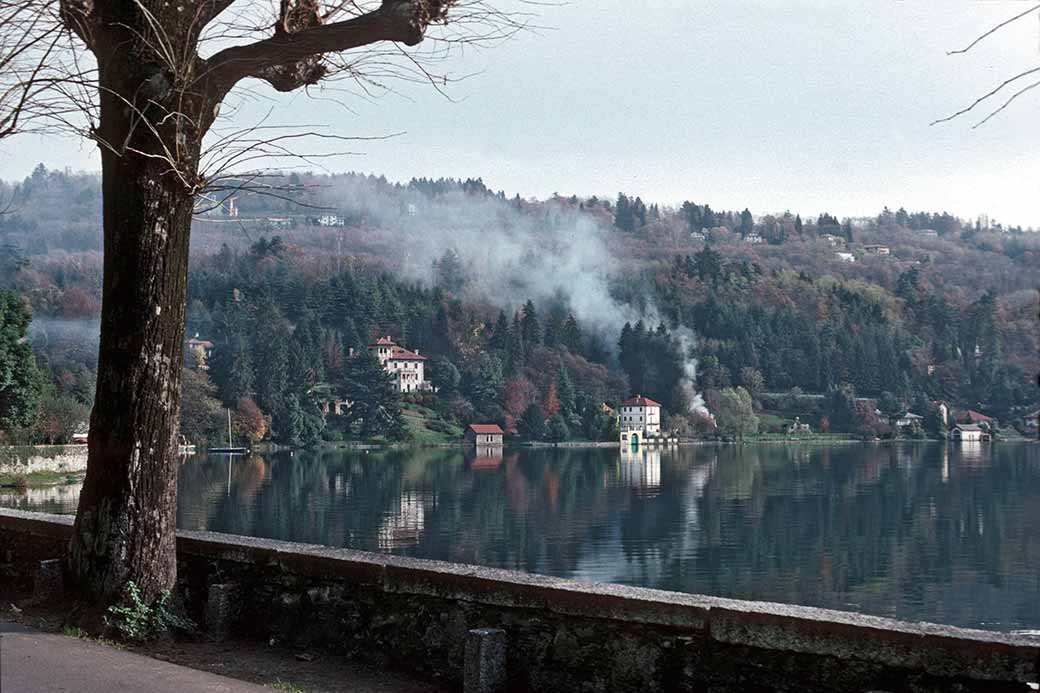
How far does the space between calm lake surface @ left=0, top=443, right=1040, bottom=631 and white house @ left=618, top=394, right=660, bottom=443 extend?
34.1m

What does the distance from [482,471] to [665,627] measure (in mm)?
101335

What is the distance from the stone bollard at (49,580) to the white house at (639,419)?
14338cm

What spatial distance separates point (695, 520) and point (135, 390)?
197ft

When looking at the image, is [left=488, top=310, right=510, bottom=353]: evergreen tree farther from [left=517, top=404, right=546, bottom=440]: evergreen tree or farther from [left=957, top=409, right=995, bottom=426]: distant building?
[left=957, top=409, right=995, bottom=426]: distant building

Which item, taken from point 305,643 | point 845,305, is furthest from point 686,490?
point 845,305

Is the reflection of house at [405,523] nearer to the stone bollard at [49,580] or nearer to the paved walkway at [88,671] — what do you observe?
the stone bollard at [49,580]

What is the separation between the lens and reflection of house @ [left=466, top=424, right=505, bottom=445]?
472ft

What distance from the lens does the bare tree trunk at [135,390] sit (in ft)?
22.2

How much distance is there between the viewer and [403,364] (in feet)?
502

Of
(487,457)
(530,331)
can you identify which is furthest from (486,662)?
(530,331)

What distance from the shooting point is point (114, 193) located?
6.99 metres

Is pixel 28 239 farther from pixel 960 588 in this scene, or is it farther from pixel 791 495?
pixel 960 588

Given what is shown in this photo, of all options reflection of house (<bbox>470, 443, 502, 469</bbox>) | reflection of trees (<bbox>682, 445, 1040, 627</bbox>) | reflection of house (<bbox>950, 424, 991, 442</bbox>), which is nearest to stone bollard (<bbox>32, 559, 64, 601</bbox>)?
reflection of trees (<bbox>682, 445, 1040, 627</bbox>)

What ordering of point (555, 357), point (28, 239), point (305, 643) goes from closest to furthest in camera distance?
point (305, 643), point (555, 357), point (28, 239)
